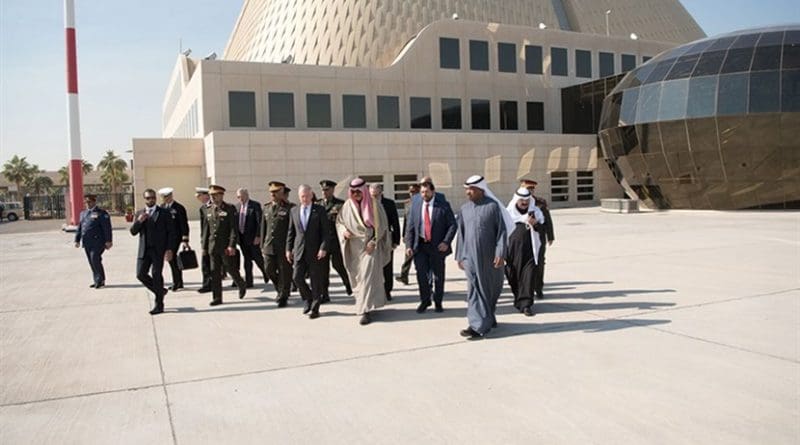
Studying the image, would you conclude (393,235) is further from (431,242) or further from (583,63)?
(583,63)

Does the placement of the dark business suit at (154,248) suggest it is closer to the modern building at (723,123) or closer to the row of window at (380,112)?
the modern building at (723,123)

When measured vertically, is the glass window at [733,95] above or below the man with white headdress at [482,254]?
above

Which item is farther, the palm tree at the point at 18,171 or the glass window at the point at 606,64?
the palm tree at the point at 18,171

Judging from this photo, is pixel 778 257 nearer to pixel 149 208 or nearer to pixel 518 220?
pixel 518 220

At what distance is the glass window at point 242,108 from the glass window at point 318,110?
3119 mm

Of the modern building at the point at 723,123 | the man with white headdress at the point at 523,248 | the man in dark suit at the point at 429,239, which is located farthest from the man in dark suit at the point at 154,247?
the modern building at the point at 723,123

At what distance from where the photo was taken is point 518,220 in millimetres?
7730

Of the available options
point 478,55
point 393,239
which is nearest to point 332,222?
point 393,239

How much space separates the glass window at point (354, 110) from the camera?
34.2m

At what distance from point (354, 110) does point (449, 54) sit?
744cm

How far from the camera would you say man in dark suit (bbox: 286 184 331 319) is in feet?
24.8

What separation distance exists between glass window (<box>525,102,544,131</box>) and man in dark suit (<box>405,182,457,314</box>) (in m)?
33.2

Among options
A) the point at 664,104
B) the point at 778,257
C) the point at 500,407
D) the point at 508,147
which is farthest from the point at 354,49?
the point at 500,407

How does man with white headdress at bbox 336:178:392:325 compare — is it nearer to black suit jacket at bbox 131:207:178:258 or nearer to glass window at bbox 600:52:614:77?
black suit jacket at bbox 131:207:178:258
